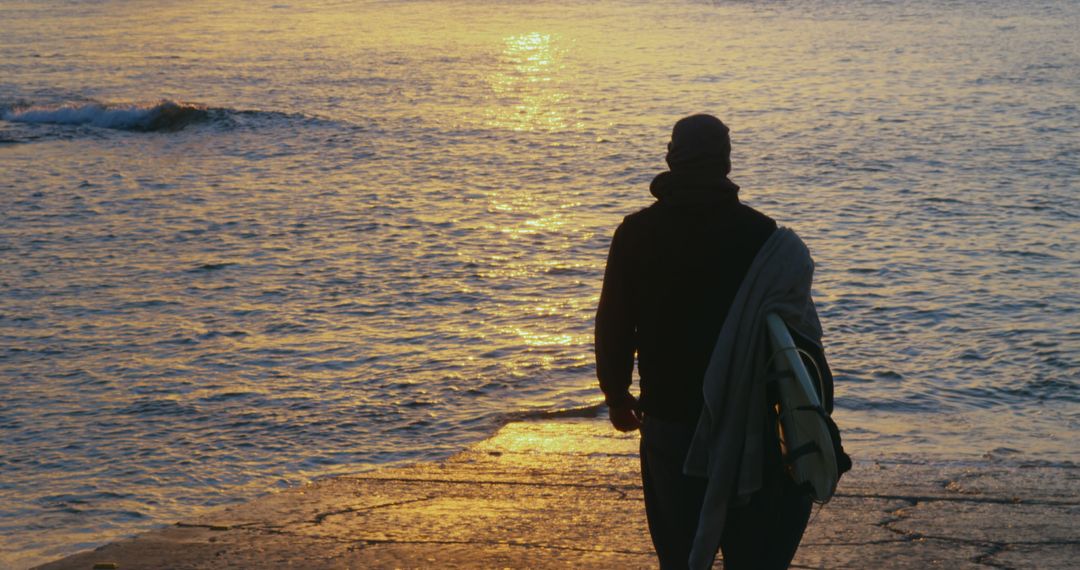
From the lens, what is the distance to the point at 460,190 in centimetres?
1477

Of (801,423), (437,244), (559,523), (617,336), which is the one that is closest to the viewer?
(801,423)

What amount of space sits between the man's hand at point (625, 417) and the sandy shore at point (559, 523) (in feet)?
3.89

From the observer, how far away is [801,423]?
305cm

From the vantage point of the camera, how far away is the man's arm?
3.32 metres

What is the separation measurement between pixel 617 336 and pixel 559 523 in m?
1.86

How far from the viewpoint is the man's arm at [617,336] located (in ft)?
10.9

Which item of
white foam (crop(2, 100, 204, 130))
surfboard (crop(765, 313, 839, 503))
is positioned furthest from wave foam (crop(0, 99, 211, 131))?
surfboard (crop(765, 313, 839, 503))

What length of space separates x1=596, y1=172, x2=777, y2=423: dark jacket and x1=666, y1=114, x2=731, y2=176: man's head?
0.03 m

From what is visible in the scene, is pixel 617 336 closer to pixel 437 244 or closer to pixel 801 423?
pixel 801 423

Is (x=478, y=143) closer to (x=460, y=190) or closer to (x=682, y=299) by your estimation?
(x=460, y=190)

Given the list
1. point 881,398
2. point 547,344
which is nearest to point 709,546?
point 881,398

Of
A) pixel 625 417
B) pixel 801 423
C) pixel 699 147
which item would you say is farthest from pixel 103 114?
pixel 801 423

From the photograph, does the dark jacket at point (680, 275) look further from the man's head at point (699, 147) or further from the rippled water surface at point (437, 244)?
the rippled water surface at point (437, 244)

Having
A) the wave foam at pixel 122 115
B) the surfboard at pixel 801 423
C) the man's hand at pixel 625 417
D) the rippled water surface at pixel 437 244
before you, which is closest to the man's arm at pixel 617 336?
the man's hand at pixel 625 417
